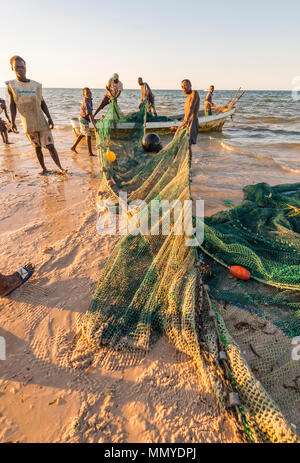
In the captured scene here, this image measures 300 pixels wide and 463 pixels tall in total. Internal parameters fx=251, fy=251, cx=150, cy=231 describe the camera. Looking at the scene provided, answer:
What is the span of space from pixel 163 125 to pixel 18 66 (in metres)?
7.16

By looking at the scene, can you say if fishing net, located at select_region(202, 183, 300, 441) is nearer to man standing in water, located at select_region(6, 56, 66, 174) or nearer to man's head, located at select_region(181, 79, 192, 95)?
man's head, located at select_region(181, 79, 192, 95)

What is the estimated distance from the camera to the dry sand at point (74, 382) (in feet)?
A: 5.50

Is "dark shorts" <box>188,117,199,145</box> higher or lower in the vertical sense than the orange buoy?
higher

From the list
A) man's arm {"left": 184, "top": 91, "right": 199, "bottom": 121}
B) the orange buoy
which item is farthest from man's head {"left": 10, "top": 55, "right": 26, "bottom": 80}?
the orange buoy

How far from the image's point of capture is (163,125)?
35.5ft

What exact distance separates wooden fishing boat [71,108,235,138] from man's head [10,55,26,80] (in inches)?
122

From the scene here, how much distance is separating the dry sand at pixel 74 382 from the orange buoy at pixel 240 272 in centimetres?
123

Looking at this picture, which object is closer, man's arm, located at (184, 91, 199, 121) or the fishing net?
the fishing net

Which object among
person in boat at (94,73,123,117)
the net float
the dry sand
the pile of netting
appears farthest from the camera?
person in boat at (94,73,123,117)

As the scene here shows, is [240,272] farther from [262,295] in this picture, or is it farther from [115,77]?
[115,77]

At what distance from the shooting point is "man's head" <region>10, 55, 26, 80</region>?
445cm

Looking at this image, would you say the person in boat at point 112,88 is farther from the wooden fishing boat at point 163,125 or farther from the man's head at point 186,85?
the man's head at point 186,85

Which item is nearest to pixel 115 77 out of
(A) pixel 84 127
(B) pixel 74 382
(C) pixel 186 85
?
(A) pixel 84 127
